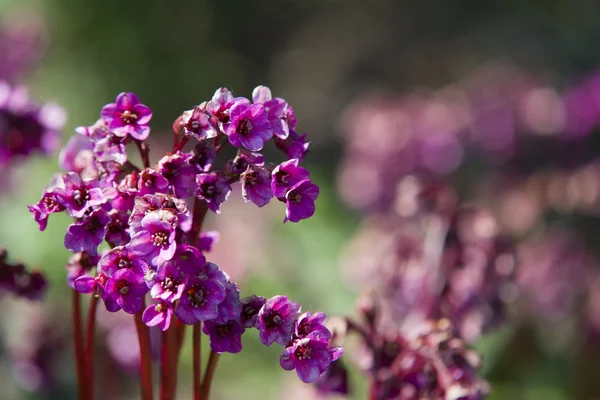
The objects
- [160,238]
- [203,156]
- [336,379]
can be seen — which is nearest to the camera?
[160,238]

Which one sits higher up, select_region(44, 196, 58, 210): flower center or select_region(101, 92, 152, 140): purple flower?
select_region(101, 92, 152, 140): purple flower

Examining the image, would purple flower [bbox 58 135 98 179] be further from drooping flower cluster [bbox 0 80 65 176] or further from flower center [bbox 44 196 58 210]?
drooping flower cluster [bbox 0 80 65 176]

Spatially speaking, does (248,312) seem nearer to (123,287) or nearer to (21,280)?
(123,287)

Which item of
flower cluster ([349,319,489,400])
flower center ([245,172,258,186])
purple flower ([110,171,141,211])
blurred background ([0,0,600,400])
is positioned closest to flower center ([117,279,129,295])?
purple flower ([110,171,141,211])

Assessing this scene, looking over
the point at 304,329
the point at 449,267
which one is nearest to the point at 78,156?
the point at 304,329

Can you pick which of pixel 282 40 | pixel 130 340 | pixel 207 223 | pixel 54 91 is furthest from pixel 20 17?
pixel 130 340

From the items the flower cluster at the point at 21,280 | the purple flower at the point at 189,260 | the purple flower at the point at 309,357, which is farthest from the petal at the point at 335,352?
the flower cluster at the point at 21,280

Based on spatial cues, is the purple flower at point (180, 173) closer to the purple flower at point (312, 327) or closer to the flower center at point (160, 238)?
the flower center at point (160, 238)
